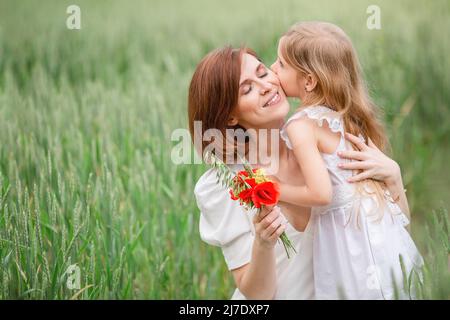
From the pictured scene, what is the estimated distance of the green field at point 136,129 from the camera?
2.47 metres

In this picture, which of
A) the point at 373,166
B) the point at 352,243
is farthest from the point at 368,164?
the point at 352,243

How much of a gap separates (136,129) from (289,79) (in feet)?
4.51

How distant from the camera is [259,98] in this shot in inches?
87.9

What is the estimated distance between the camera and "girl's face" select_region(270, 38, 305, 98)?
227cm

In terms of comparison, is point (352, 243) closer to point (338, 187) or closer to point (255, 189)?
point (338, 187)

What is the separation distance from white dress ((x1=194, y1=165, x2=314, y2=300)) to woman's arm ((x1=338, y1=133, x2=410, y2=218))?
0.30 meters

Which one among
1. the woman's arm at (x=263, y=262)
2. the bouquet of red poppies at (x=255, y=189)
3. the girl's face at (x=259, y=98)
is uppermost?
the girl's face at (x=259, y=98)

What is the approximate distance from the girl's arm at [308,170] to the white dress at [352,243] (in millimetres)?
47

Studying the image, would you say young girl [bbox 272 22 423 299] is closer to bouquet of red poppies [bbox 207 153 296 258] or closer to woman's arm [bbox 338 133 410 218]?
woman's arm [bbox 338 133 410 218]

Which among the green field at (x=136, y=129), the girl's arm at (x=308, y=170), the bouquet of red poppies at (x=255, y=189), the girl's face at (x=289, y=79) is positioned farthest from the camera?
the green field at (x=136, y=129)

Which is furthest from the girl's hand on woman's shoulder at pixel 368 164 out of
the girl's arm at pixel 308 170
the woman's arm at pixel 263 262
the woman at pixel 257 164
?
the woman's arm at pixel 263 262

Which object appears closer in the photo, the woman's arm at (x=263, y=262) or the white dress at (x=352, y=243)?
the woman's arm at (x=263, y=262)

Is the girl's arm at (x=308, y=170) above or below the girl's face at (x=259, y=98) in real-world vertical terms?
below

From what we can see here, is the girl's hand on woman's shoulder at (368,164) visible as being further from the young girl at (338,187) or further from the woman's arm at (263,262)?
the woman's arm at (263,262)
